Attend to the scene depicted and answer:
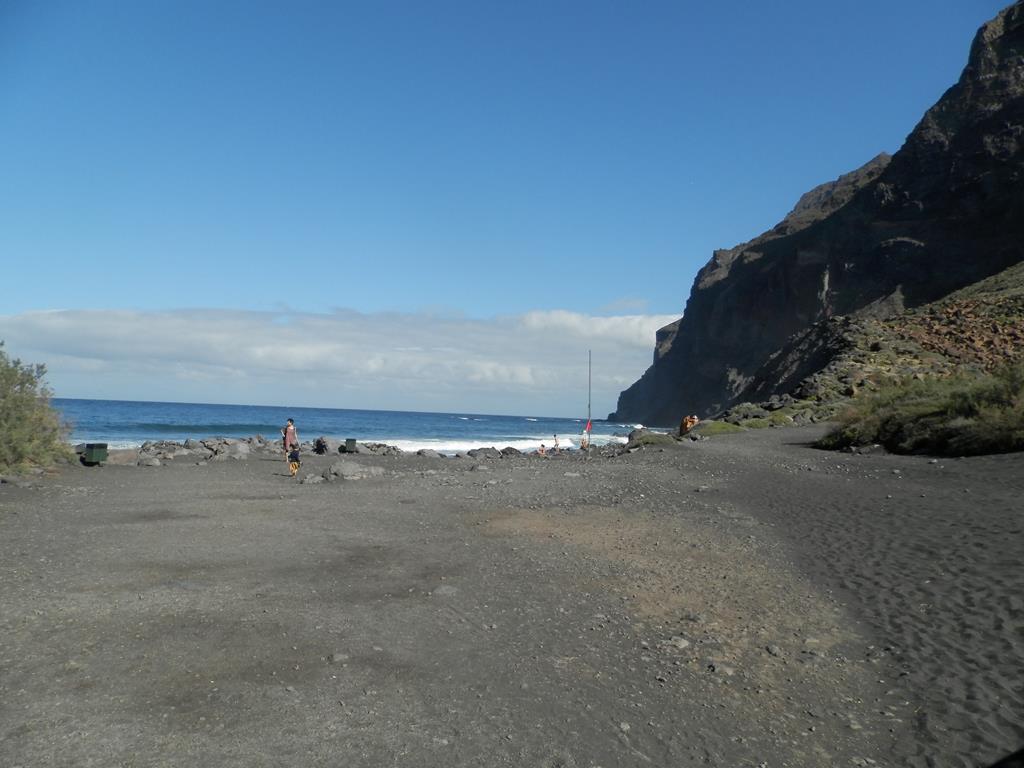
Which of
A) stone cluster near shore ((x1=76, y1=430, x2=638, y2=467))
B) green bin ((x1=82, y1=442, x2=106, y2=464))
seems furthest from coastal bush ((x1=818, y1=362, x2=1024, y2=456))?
green bin ((x1=82, y1=442, x2=106, y2=464))

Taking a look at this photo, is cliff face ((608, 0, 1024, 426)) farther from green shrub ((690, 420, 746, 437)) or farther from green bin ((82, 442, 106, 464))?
green bin ((82, 442, 106, 464))

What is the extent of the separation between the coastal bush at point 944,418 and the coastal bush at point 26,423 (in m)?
22.0

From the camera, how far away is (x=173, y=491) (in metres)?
16.7

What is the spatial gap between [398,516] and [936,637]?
860 cm

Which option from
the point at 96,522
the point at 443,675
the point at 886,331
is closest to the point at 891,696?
the point at 443,675

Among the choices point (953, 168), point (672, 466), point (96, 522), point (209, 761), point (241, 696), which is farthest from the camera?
point (953, 168)

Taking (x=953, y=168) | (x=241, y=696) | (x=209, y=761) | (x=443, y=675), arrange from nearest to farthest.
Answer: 1. (x=209, y=761)
2. (x=241, y=696)
3. (x=443, y=675)
4. (x=953, y=168)

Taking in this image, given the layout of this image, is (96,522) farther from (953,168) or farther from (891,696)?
(953,168)

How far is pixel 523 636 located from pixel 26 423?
1705 centimetres

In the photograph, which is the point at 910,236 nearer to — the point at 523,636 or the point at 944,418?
the point at 944,418

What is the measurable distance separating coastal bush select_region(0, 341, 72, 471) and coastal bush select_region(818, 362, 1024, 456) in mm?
22027

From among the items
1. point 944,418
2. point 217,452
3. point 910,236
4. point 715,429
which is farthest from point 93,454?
point 910,236

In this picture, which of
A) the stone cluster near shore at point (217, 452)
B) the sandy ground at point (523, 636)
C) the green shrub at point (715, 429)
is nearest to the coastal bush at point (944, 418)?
the sandy ground at point (523, 636)

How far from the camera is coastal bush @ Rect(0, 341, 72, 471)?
17.5m
